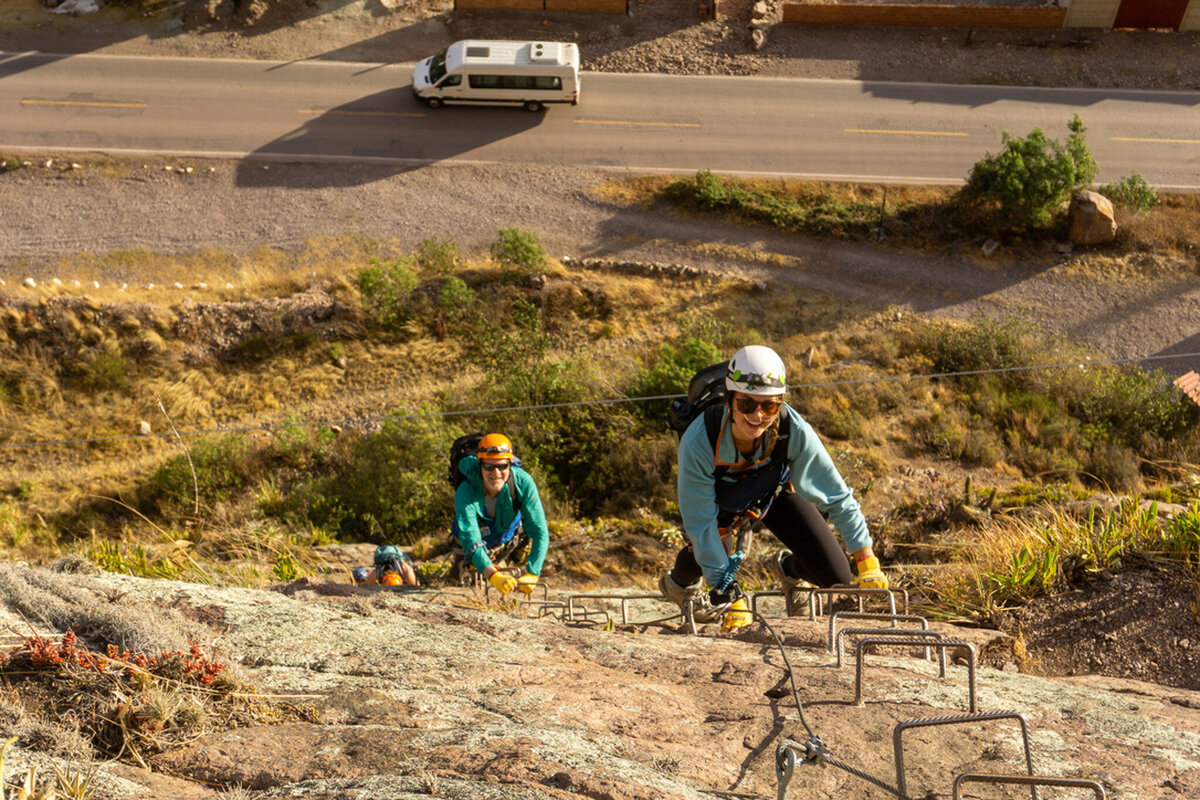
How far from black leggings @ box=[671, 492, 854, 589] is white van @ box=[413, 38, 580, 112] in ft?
54.9

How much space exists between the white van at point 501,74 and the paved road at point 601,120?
64cm

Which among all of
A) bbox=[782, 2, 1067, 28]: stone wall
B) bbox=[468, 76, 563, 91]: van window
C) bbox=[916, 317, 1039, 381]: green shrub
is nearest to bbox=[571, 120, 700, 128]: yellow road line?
bbox=[468, 76, 563, 91]: van window

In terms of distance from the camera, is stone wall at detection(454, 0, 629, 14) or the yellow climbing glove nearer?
the yellow climbing glove

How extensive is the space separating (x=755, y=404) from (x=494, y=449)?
8.59 ft

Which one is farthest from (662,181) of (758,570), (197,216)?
(758,570)

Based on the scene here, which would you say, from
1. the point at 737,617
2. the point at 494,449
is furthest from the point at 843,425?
the point at 737,617

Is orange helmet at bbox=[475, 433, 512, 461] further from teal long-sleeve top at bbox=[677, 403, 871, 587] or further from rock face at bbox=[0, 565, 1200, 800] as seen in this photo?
teal long-sleeve top at bbox=[677, 403, 871, 587]

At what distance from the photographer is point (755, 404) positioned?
4980 millimetres

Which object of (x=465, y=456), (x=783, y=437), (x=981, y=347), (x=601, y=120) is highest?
(x=601, y=120)

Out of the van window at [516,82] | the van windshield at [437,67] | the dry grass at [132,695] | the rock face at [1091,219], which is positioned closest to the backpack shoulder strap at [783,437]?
the dry grass at [132,695]

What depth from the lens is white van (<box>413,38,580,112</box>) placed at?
2042cm

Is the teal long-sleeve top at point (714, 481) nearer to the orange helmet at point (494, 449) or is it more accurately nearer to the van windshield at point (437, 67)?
the orange helmet at point (494, 449)

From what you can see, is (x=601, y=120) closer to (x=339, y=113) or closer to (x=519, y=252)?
(x=519, y=252)

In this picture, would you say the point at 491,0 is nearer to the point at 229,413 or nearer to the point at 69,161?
the point at 69,161
